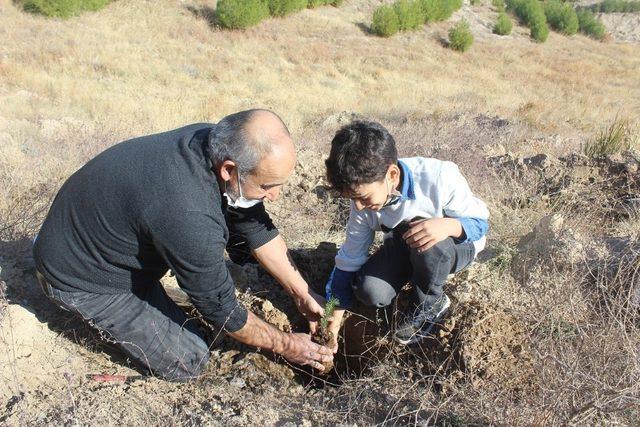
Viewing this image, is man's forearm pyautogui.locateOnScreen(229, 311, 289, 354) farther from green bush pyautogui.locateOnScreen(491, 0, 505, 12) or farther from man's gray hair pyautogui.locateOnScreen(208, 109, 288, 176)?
green bush pyautogui.locateOnScreen(491, 0, 505, 12)

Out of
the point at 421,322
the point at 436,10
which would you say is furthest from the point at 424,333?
the point at 436,10

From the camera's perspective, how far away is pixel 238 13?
20531 millimetres

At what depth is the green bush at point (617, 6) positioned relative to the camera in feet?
138

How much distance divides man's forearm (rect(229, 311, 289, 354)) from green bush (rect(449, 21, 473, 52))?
2491 cm

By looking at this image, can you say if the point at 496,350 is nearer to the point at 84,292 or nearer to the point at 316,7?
the point at 84,292

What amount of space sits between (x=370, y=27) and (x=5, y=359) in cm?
2539

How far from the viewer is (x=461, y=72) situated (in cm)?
2109

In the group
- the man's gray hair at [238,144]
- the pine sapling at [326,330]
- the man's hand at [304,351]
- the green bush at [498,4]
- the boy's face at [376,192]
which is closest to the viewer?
the man's gray hair at [238,144]

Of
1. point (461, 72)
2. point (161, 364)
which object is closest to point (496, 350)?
point (161, 364)

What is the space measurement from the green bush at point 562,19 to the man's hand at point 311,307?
35901mm

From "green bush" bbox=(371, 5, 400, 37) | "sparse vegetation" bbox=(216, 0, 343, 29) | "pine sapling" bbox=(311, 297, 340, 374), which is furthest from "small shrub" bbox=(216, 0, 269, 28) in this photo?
"pine sapling" bbox=(311, 297, 340, 374)

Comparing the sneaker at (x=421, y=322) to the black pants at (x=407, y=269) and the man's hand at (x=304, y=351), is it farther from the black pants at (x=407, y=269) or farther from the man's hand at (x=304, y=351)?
the man's hand at (x=304, y=351)

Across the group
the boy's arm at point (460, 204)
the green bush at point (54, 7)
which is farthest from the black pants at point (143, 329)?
the green bush at point (54, 7)

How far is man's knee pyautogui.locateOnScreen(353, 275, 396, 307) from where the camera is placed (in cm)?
274
